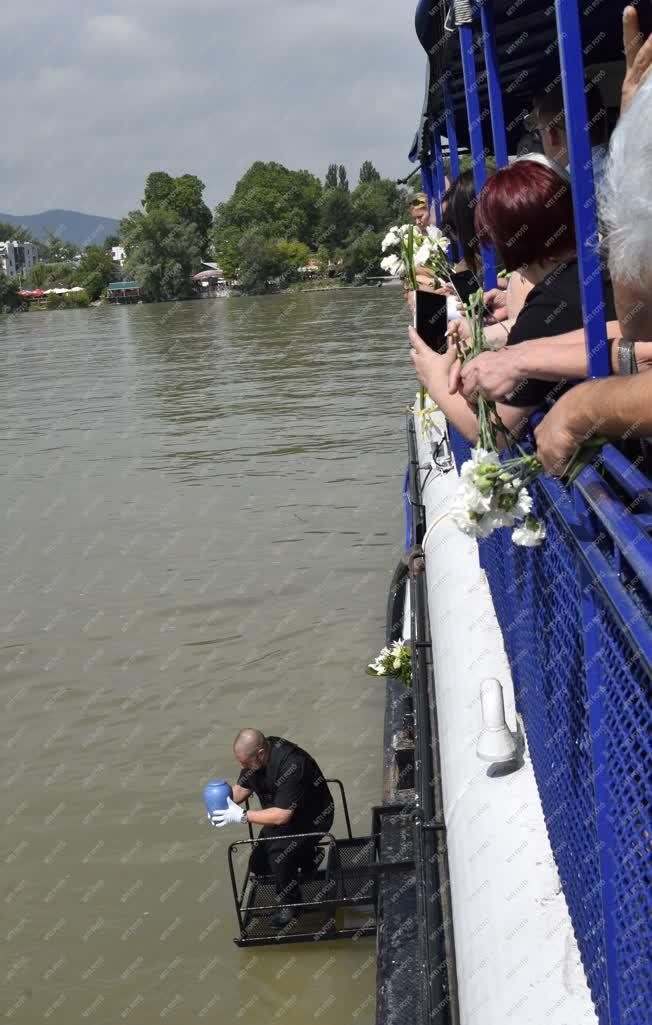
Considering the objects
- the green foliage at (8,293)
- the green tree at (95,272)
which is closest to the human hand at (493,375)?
the green foliage at (8,293)

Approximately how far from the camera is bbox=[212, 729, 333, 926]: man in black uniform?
6316mm

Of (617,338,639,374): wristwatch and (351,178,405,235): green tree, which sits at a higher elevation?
(351,178,405,235): green tree

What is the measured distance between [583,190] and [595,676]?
0.89 meters

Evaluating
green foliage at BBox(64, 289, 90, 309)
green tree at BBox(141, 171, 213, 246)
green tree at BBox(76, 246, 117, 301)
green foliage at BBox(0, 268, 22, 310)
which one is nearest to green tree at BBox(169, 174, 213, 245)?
green tree at BBox(141, 171, 213, 246)

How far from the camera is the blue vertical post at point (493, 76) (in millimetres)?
4527

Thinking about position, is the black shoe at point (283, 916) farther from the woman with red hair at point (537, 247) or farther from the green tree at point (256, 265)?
the green tree at point (256, 265)

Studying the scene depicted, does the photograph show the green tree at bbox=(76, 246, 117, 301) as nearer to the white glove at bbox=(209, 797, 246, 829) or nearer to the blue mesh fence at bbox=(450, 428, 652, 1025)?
the white glove at bbox=(209, 797, 246, 829)

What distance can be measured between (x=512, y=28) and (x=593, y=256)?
179 inches

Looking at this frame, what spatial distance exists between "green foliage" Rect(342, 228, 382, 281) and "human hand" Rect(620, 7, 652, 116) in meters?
111

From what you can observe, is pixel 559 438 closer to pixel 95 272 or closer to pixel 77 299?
pixel 77 299

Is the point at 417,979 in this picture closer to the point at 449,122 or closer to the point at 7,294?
the point at 449,122

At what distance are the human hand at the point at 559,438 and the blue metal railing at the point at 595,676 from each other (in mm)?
63

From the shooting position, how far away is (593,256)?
2258mm

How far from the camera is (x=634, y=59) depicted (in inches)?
76.4
